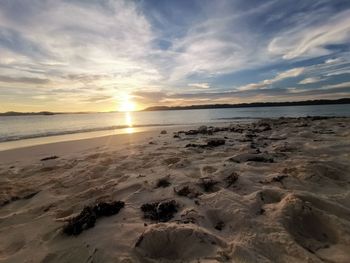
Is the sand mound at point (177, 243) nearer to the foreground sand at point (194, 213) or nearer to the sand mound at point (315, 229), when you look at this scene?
the foreground sand at point (194, 213)

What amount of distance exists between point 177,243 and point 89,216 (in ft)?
5.07

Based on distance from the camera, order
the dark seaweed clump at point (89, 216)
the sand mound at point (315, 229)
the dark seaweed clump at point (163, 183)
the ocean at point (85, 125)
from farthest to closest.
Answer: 1. the ocean at point (85, 125)
2. the dark seaweed clump at point (163, 183)
3. the dark seaweed clump at point (89, 216)
4. the sand mound at point (315, 229)

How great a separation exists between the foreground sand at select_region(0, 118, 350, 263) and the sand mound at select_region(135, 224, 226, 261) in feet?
0.04

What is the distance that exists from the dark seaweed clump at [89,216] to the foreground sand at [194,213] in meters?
0.10

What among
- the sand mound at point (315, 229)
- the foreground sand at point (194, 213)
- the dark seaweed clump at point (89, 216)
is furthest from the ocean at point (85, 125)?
the sand mound at point (315, 229)

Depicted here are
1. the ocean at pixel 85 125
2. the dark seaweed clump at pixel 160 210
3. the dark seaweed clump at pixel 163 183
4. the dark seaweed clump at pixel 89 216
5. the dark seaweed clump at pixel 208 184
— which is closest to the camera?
the dark seaweed clump at pixel 89 216

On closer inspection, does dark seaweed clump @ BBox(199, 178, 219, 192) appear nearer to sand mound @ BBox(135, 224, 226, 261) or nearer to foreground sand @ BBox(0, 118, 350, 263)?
foreground sand @ BBox(0, 118, 350, 263)

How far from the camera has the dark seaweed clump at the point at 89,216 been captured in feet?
11.7

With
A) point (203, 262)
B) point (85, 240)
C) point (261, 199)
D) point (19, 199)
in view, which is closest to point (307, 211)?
point (261, 199)

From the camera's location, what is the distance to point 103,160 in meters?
8.45

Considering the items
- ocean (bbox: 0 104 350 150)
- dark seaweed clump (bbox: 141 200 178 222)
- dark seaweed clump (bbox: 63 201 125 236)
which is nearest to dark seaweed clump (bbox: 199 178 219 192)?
dark seaweed clump (bbox: 141 200 178 222)

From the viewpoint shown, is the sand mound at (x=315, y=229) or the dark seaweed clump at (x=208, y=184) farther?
the dark seaweed clump at (x=208, y=184)

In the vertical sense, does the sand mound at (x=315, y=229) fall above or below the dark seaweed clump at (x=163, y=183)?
below

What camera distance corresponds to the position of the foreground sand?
2.95 meters
